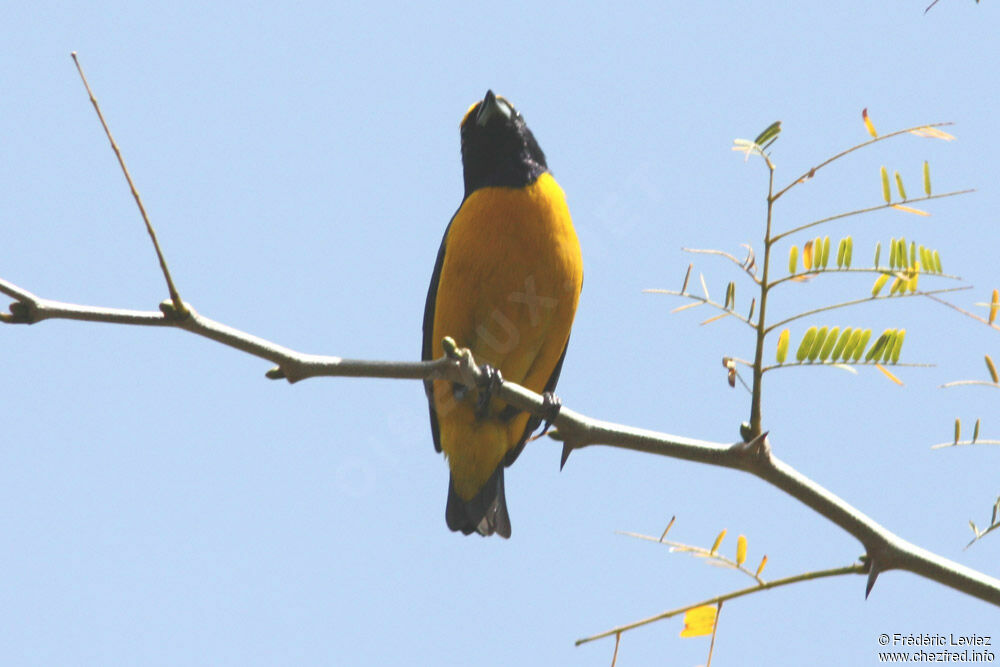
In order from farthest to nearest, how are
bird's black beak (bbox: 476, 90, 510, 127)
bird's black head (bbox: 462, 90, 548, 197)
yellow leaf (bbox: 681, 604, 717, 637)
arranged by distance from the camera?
bird's black beak (bbox: 476, 90, 510, 127) → bird's black head (bbox: 462, 90, 548, 197) → yellow leaf (bbox: 681, 604, 717, 637)

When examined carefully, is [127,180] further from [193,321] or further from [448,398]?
[448,398]

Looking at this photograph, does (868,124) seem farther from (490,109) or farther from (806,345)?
(490,109)

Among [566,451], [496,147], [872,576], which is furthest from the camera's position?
[496,147]

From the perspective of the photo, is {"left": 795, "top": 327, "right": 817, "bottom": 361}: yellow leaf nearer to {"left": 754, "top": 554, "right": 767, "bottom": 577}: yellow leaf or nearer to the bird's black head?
{"left": 754, "top": 554, "right": 767, "bottom": 577}: yellow leaf

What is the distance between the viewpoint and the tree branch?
250cm

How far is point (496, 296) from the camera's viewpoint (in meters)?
5.28

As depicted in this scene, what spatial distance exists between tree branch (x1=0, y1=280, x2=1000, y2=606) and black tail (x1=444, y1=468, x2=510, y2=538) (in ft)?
11.3

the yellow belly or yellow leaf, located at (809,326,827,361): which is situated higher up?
the yellow belly

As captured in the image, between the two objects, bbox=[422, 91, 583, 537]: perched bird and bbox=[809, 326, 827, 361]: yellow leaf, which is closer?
bbox=[809, 326, 827, 361]: yellow leaf

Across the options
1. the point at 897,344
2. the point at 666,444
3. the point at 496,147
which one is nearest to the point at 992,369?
the point at 897,344

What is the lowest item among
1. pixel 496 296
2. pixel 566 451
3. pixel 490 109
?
pixel 566 451

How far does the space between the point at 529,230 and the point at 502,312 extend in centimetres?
49

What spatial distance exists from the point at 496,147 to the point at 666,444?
3736 mm

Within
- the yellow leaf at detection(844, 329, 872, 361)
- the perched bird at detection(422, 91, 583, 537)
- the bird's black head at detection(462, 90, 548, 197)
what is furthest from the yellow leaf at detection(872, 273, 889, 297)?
the bird's black head at detection(462, 90, 548, 197)
